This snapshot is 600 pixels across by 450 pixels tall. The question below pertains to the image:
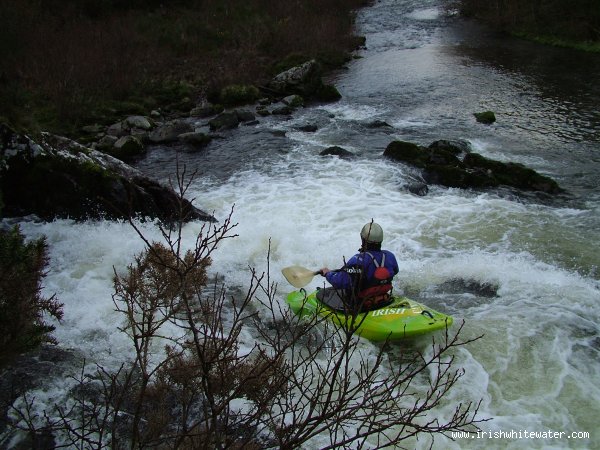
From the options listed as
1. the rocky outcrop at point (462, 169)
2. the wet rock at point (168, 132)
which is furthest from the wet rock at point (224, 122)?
the rocky outcrop at point (462, 169)

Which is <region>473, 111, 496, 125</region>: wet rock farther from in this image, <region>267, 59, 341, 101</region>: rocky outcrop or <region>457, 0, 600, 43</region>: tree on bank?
<region>457, 0, 600, 43</region>: tree on bank

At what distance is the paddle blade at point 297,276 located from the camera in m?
5.59

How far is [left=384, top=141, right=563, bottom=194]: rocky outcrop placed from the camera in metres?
9.21

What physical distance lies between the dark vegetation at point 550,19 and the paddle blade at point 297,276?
1757 cm

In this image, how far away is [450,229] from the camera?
312 inches

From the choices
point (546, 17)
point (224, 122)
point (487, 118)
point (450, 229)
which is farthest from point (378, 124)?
point (546, 17)

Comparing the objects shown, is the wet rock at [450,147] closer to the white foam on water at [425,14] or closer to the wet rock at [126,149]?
the wet rock at [126,149]

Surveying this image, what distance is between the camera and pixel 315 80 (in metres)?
15.5

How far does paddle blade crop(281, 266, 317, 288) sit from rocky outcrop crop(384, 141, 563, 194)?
483 centimetres

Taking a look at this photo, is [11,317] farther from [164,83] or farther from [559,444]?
[164,83]

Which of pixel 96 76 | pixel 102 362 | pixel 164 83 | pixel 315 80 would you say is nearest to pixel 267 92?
pixel 315 80

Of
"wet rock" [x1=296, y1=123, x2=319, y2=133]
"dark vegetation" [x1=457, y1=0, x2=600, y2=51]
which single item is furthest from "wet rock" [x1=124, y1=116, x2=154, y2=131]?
"dark vegetation" [x1=457, y1=0, x2=600, y2=51]

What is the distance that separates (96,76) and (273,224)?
9.45 meters

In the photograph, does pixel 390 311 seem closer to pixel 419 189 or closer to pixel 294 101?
pixel 419 189
